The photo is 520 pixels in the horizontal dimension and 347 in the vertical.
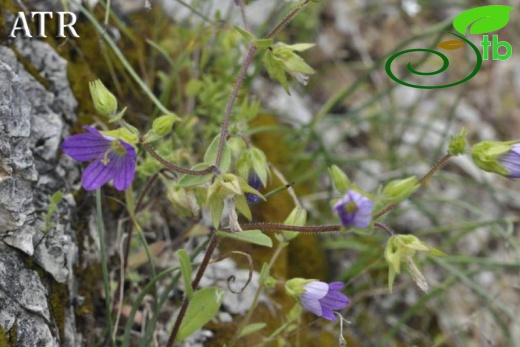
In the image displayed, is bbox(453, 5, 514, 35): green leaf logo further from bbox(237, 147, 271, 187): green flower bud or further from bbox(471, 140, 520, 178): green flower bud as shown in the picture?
bbox(237, 147, 271, 187): green flower bud

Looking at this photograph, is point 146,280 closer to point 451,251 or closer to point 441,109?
point 451,251

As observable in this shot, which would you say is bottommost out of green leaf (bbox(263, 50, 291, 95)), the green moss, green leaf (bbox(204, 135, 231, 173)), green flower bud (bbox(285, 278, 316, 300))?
the green moss

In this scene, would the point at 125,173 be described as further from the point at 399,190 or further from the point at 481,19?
the point at 481,19

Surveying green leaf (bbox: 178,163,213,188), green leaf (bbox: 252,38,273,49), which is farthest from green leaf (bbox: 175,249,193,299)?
green leaf (bbox: 252,38,273,49)

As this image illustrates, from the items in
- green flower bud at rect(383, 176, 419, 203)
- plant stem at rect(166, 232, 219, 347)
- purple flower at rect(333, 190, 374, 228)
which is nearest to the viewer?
purple flower at rect(333, 190, 374, 228)

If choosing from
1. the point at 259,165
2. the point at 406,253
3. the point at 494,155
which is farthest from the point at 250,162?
the point at 494,155
